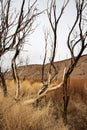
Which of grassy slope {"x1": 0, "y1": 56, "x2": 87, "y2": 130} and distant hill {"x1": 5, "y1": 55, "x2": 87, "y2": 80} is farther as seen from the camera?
distant hill {"x1": 5, "y1": 55, "x2": 87, "y2": 80}

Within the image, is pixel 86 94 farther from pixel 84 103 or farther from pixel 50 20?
pixel 50 20

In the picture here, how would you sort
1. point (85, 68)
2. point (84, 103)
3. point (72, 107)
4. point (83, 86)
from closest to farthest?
point (72, 107), point (84, 103), point (83, 86), point (85, 68)

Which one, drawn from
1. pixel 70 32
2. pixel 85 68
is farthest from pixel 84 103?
pixel 85 68

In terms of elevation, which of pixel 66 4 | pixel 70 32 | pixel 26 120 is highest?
pixel 66 4

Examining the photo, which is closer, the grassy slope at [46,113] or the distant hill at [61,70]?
the grassy slope at [46,113]

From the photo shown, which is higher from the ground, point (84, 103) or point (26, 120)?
point (26, 120)

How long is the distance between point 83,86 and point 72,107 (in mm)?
5000

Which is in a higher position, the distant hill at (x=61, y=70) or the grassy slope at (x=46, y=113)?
the grassy slope at (x=46, y=113)

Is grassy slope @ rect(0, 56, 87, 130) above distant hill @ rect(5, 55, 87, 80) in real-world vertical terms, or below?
above

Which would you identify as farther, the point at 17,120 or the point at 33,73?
the point at 33,73

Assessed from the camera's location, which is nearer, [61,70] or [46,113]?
[46,113]

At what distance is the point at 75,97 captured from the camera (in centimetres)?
1489

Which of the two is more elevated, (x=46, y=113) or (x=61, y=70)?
(x=46, y=113)

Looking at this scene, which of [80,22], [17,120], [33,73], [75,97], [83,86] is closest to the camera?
[17,120]
